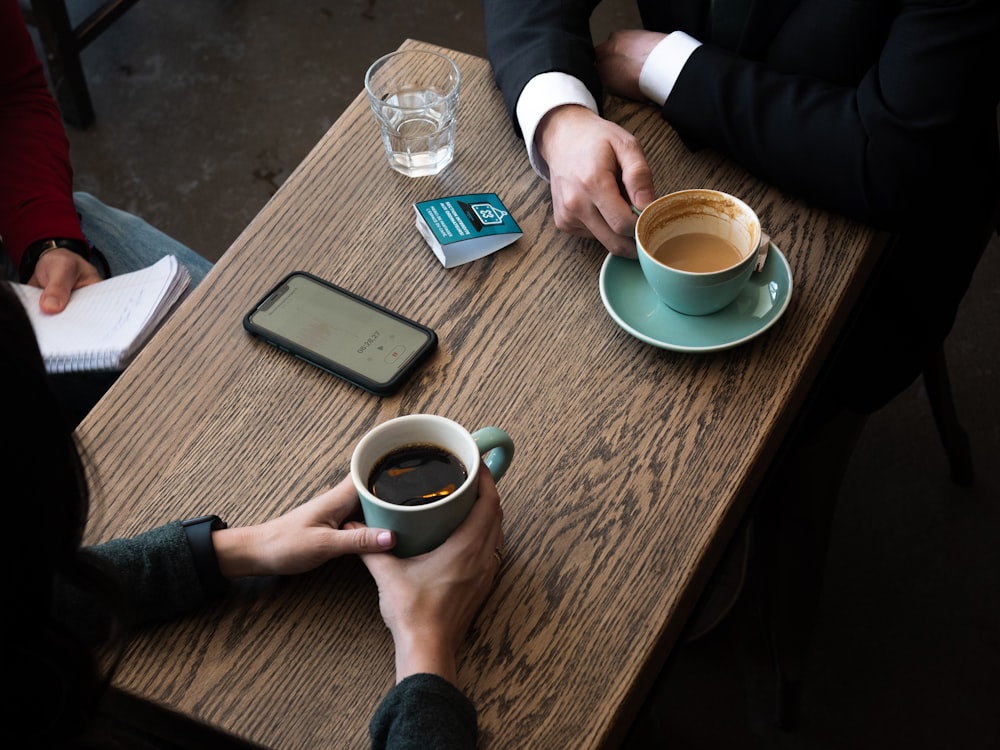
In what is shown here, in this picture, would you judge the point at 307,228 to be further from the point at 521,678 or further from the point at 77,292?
the point at 521,678

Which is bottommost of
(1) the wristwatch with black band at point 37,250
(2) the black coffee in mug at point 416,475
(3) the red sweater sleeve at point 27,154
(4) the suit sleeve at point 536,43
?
(1) the wristwatch with black band at point 37,250

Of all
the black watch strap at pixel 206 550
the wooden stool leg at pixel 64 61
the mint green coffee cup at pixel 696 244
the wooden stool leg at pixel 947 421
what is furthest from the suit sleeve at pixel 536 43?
the wooden stool leg at pixel 64 61

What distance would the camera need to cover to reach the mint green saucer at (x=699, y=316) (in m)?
0.94

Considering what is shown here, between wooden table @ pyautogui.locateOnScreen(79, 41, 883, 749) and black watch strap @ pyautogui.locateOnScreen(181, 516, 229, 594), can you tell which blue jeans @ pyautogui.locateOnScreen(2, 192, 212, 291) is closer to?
wooden table @ pyautogui.locateOnScreen(79, 41, 883, 749)

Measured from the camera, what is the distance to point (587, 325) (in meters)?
0.97

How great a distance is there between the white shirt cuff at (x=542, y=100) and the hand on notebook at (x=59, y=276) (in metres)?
0.62

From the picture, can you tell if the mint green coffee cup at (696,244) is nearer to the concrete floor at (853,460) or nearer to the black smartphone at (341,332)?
the black smartphone at (341,332)

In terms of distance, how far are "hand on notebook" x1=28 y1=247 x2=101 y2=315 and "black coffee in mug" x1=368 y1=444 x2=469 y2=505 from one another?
65 cm

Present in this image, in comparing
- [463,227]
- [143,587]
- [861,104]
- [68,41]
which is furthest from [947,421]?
[68,41]

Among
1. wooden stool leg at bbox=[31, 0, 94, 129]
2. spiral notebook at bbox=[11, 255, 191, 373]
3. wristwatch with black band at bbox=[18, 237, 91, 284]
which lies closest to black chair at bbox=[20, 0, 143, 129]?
wooden stool leg at bbox=[31, 0, 94, 129]

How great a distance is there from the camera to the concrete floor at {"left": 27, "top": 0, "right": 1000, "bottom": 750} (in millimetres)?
1629

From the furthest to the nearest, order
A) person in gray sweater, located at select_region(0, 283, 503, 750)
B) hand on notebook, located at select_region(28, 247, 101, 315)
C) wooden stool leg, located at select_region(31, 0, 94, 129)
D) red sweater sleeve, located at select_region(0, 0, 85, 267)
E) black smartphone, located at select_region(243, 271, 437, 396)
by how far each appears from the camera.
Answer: wooden stool leg, located at select_region(31, 0, 94, 129), red sweater sleeve, located at select_region(0, 0, 85, 267), hand on notebook, located at select_region(28, 247, 101, 315), black smartphone, located at select_region(243, 271, 437, 396), person in gray sweater, located at select_region(0, 283, 503, 750)

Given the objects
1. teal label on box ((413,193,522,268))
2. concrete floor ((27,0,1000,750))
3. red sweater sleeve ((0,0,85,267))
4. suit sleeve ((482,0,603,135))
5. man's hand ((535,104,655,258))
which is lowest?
concrete floor ((27,0,1000,750))

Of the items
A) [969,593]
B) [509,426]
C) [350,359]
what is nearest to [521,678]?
[509,426]
